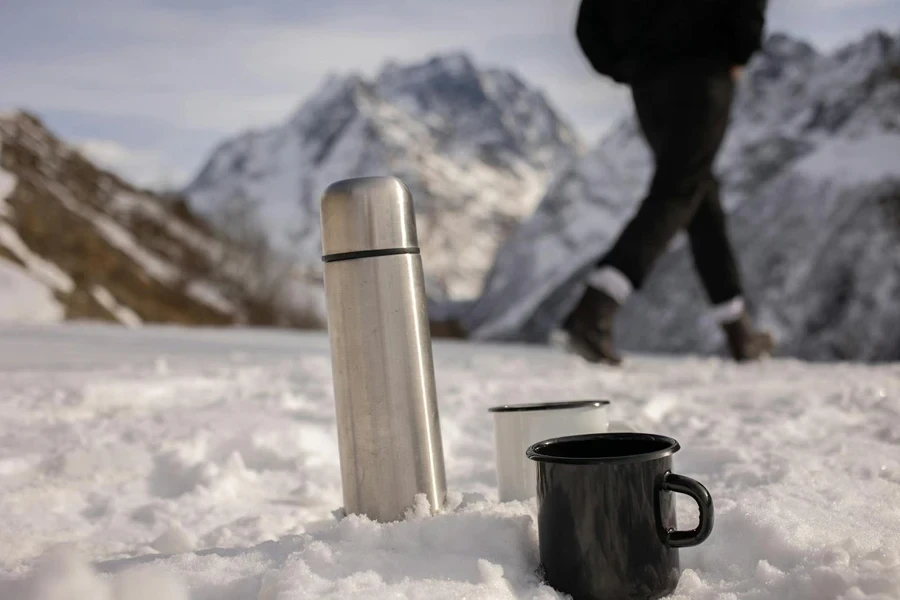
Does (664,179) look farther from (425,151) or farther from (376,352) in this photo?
(425,151)

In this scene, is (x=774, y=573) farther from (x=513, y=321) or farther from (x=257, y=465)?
(x=513, y=321)

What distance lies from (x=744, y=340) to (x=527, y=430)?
7.19 feet

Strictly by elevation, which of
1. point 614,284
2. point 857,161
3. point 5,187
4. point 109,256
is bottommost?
point 614,284

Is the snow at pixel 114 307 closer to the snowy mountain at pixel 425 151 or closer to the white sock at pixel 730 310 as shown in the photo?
the white sock at pixel 730 310

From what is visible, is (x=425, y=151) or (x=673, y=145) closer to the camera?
(x=673, y=145)

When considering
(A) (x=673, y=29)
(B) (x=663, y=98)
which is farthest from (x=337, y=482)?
(A) (x=673, y=29)

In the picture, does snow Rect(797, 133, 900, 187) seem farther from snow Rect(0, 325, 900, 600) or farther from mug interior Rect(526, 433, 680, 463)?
mug interior Rect(526, 433, 680, 463)

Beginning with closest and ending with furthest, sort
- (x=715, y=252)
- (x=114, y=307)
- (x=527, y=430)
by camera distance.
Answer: (x=527, y=430)
(x=715, y=252)
(x=114, y=307)

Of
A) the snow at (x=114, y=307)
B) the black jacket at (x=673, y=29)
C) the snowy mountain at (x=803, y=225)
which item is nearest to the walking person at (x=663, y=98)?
the black jacket at (x=673, y=29)

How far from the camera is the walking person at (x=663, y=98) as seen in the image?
8.45 ft

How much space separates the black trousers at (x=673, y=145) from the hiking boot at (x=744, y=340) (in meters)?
0.56

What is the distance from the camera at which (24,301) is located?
8.41 m

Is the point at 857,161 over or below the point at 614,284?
over

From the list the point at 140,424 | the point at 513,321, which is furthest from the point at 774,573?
the point at 513,321
